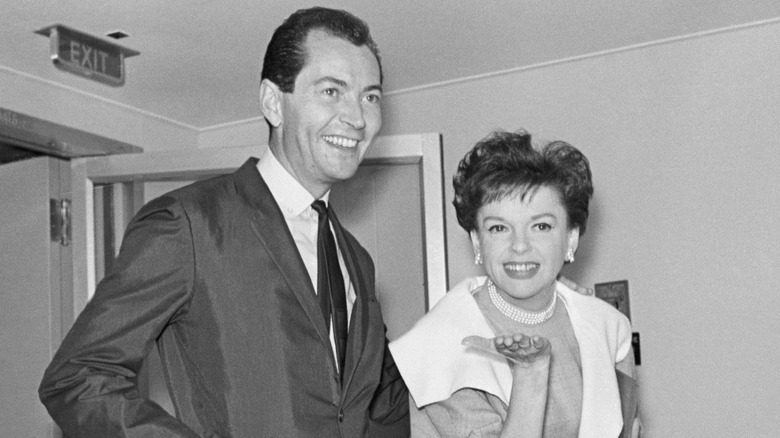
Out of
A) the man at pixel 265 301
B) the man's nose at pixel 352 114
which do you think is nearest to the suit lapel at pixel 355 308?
the man at pixel 265 301

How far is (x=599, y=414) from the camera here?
76.9 inches

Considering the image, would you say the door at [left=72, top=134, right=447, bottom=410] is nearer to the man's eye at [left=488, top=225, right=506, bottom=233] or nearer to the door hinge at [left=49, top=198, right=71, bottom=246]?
the door hinge at [left=49, top=198, right=71, bottom=246]

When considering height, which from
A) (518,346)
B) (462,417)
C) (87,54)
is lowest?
(462,417)

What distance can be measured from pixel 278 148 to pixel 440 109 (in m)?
2.53

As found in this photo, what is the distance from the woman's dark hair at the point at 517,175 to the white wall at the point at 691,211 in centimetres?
204

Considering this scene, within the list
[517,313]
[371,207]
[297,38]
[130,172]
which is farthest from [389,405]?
[130,172]

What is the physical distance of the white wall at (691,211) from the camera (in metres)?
3.91

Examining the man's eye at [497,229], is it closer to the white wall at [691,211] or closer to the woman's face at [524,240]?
the woman's face at [524,240]

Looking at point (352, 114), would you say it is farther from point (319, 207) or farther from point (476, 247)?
point (476, 247)

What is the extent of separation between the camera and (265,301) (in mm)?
1855

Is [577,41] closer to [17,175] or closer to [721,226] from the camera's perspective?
[721,226]

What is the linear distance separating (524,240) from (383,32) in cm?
203

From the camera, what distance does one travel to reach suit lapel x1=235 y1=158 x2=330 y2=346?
1876mm

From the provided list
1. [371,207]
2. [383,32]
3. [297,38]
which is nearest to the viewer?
[297,38]
